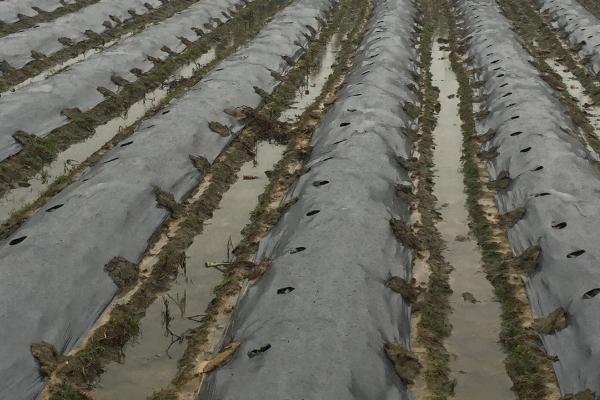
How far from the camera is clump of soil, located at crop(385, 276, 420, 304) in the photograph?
698 centimetres

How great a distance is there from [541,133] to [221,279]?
21.2 feet

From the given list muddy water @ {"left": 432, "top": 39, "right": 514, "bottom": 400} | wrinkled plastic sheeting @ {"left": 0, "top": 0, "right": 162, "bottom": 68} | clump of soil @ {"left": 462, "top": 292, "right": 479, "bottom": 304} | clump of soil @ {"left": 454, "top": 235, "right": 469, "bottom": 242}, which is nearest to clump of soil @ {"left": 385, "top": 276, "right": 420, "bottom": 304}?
muddy water @ {"left": 432, "top": 39, "right": 514, "bottom": 400}

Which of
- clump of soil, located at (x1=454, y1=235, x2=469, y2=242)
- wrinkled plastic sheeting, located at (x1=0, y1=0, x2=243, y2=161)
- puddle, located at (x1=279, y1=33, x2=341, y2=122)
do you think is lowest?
clump of soil, located at (x1=454, y1=235, x2=469, y2=242)

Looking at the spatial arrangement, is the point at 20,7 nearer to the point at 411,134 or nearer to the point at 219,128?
the point at 219,128

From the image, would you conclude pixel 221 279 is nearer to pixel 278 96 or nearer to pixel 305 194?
pixel 305 194

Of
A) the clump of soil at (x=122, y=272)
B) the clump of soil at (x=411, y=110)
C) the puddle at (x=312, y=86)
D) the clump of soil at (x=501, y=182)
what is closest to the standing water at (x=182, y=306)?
the clump of soil at (x=122, y=272)

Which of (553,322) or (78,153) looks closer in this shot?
(553,322)

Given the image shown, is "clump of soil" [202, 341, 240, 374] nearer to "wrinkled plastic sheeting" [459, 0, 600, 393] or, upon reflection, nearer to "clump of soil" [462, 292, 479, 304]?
"clump of soil" [462, 292, 479, 304]

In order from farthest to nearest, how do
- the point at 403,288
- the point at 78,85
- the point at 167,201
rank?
the point at 78,85 < the point at 167,201 < the point at 403,288

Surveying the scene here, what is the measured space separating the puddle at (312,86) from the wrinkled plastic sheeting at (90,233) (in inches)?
57.7

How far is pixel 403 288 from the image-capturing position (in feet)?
23.1

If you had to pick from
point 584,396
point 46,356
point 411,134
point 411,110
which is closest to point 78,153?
point 46,356

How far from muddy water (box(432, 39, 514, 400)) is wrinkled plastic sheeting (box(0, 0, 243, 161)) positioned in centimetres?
803

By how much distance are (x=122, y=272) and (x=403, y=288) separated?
369 cm
